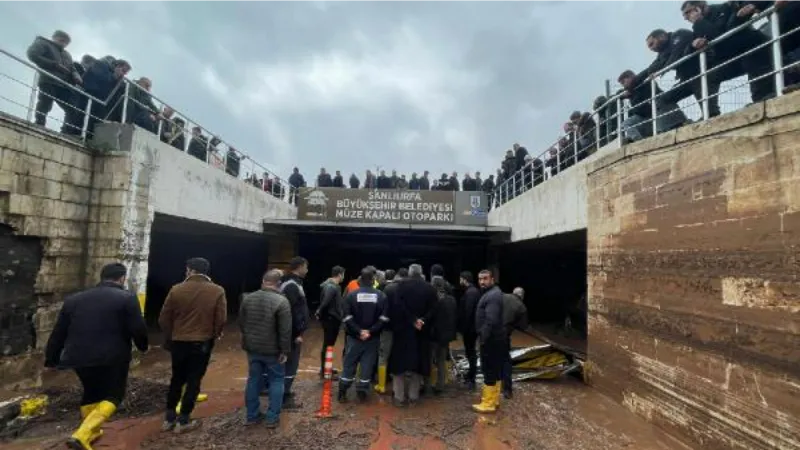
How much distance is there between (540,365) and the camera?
770 centimetres

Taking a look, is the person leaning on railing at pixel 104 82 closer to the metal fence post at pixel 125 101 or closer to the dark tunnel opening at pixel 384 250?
the metal fence post at pixel 125 101

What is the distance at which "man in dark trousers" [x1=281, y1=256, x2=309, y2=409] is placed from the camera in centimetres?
539

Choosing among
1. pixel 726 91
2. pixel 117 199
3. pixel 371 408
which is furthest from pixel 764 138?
pixel 117 199

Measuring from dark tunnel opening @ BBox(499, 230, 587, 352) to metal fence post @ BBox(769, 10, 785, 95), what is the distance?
36.7 feet

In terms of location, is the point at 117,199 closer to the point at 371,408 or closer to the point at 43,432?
the point at 43,432

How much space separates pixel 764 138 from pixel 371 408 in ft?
17.0

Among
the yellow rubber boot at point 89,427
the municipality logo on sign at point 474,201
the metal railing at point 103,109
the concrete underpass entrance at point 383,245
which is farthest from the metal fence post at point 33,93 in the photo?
the municipality logo on sign at point 474,201

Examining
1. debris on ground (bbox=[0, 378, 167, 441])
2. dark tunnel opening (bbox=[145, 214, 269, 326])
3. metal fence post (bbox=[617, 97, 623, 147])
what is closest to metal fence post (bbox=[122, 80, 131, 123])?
debris on ground (bbox=[0, 378, 167, 441])

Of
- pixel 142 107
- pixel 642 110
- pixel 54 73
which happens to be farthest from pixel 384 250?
pixel 54 73

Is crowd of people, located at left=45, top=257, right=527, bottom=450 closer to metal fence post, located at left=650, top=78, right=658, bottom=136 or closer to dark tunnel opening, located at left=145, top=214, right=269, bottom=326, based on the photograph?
metal fence post, located at left=650, top=78, right=658, bottom=136

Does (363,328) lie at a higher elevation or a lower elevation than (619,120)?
lower

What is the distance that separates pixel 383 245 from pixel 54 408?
48.3 ft

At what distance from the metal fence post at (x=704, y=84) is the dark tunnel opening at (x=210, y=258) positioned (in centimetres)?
1057

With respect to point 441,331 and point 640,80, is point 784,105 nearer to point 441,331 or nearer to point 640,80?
point 640,80
